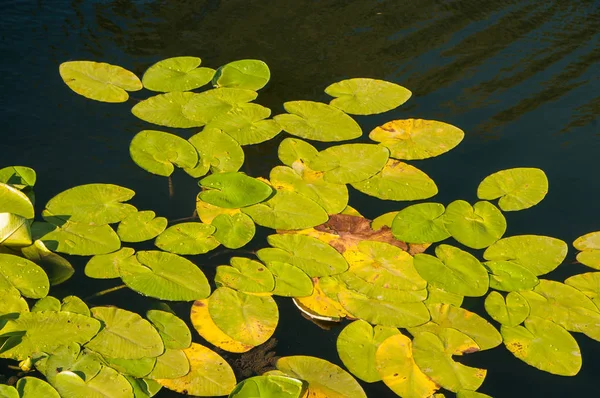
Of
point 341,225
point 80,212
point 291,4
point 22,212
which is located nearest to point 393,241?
point 341,225

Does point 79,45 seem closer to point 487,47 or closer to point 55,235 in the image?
point 55,235

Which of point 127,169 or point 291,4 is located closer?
point 127,169

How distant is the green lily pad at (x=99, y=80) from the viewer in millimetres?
2352

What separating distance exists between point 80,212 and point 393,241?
921 mm

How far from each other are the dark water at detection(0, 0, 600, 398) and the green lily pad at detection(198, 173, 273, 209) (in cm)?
8

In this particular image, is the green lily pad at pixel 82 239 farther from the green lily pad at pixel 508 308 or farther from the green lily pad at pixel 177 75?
the green lily pad at pixel 508 308

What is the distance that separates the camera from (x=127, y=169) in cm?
213

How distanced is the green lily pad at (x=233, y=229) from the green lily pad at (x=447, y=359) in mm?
554

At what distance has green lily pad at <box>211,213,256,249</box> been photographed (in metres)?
1.86

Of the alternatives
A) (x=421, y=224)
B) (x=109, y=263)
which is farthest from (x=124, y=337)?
(x=421, y=224)

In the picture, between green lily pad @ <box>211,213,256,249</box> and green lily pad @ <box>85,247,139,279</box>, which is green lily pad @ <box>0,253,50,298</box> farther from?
green lily pad @ <box>211,213,256,249</box>

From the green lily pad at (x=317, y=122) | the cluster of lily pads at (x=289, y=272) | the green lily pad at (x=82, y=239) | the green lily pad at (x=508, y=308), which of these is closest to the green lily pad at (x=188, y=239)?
the cluster of lily pads at (x=289, y=272)

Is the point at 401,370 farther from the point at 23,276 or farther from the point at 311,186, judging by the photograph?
the point at 23,276

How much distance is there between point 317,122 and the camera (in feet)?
7.54
